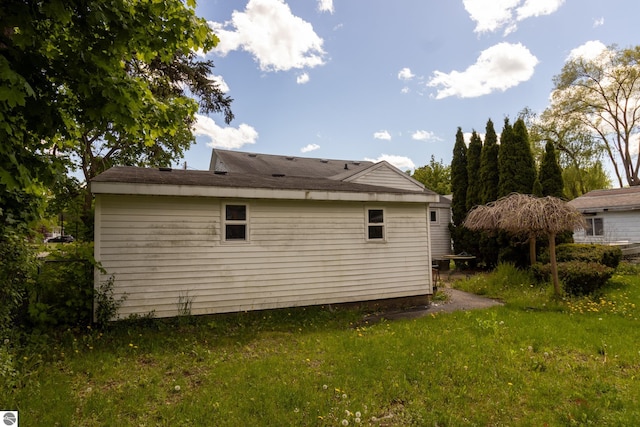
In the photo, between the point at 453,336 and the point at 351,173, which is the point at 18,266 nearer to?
the point at 453,336

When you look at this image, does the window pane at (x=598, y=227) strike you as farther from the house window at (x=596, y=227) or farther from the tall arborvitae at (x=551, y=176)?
the tall arborvitae at (x=551, y=176)

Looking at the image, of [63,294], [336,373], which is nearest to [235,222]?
[63,294]

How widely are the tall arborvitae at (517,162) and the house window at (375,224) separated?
317 inches

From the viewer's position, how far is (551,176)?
13359 mm

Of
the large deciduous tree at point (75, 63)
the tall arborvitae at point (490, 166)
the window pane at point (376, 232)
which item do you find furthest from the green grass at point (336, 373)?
the tall arborvitae at point (490, 166)

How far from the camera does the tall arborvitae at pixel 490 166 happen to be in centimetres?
1486

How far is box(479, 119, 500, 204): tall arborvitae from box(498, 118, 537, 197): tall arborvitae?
840 millimetres

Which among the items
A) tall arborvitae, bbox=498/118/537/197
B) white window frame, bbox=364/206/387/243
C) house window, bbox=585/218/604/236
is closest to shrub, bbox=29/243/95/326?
white window frame, bbox=364/206/387/243

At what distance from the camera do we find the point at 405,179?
16812 mm

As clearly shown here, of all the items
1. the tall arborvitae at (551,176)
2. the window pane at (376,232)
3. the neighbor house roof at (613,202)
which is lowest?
the window pane at (376,232)

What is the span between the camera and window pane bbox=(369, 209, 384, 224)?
8523mm

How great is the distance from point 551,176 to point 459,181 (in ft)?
14.7

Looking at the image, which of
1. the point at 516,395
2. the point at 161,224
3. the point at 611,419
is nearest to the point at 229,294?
the point at 161,224

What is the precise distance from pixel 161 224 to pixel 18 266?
2442mm
